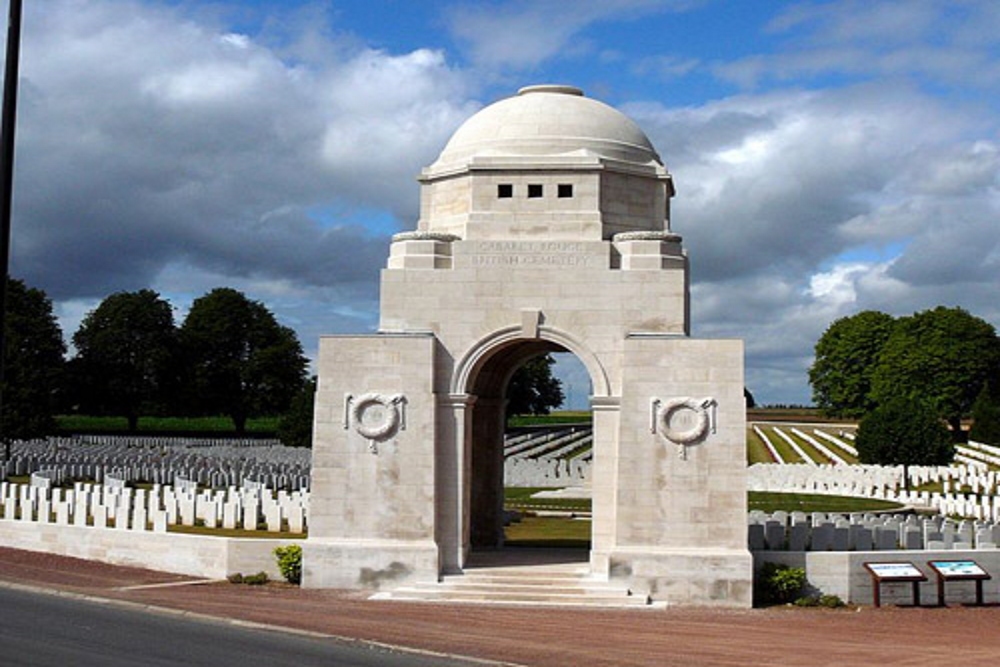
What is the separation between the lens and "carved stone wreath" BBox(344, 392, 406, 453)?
19500mm

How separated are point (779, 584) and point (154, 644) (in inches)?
396

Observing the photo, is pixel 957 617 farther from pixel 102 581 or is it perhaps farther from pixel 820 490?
pixel 820 490

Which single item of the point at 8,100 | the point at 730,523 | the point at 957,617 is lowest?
the point at 957,617

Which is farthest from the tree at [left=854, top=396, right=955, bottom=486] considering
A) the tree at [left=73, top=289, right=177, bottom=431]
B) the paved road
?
the tree at [left=73, top=289, right=177, bottom=431]

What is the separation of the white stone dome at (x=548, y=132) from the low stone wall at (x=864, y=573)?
25.2 ft

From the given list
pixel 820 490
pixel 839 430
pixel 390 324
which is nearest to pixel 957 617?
pixel 390 324

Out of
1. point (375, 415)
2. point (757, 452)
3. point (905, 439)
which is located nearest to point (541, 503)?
point (905, 439)

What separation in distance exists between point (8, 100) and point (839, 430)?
3379 inches

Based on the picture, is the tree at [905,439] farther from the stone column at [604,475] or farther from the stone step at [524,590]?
the stone step at [524,590]

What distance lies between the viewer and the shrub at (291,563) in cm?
1962

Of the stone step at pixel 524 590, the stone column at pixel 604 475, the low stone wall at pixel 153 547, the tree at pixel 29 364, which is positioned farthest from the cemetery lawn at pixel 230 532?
the tree at pixel 29 364

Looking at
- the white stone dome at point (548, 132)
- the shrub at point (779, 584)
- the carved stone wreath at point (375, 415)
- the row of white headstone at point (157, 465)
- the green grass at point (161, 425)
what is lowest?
the shrub at point (779, 584)

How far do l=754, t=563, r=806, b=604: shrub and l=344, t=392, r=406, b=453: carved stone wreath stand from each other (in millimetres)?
6432

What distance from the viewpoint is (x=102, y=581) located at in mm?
19766
